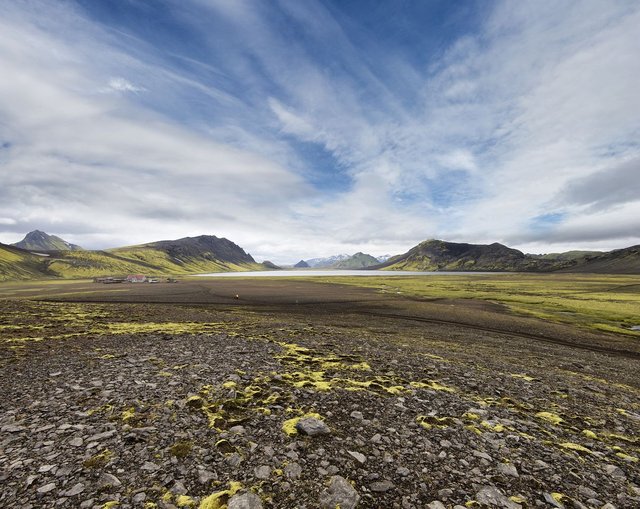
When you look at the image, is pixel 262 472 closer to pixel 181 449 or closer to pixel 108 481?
pixel 181 449

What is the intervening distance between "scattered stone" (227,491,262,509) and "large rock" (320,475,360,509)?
1219mm

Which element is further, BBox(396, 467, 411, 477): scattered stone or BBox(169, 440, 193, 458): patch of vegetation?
BBox(169, 440, 193, 458): patch of vegetation

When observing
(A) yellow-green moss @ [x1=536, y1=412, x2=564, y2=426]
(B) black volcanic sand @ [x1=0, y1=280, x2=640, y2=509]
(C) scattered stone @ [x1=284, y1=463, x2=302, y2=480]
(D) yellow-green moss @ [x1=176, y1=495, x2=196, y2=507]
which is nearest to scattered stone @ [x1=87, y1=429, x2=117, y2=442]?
(B) black volcanic sand @ [x1=0, y1=280, x2=640, y2=509]

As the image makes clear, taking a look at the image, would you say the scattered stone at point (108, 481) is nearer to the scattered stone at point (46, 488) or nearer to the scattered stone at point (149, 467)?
the scattered stone at point (149, 467)

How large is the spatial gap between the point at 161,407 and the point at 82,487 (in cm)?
366

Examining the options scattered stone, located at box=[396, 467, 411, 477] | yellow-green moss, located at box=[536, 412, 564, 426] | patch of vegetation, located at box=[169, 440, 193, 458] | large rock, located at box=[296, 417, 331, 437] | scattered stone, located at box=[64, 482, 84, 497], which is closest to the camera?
scattered stone, located at box=[64, 482, 84, 497]

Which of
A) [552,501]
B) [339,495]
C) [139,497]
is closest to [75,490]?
[139,497]

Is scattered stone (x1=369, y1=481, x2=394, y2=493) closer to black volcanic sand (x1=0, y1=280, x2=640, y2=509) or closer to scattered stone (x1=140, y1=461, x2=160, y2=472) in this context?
black volcanic sand (x1=0, y1=280, x2=640, y2=509)

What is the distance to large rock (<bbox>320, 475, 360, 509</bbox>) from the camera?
5.59 meters

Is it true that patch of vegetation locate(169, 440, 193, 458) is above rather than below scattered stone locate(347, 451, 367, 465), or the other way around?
above

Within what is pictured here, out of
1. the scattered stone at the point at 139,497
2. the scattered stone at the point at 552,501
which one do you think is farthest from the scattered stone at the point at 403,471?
the scattered stone at the point at 139,497

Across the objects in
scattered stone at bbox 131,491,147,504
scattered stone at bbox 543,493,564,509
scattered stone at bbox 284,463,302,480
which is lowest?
scattered stone at bbox 543,493,564,509

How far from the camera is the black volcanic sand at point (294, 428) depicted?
19.5 ft

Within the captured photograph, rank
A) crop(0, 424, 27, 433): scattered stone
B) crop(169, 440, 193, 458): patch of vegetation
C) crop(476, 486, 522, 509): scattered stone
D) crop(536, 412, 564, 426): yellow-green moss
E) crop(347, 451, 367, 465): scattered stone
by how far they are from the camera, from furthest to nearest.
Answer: crop(536, 412, 564, 426): yellow-green moss
crop(0, 424, 27, 433): scattered stone
crop(347, 451, 367, 465): scattered stone
crop(169, 440, 193, 458): patch of vegetation
crop(476, 486, 522, 509): scattered stone
